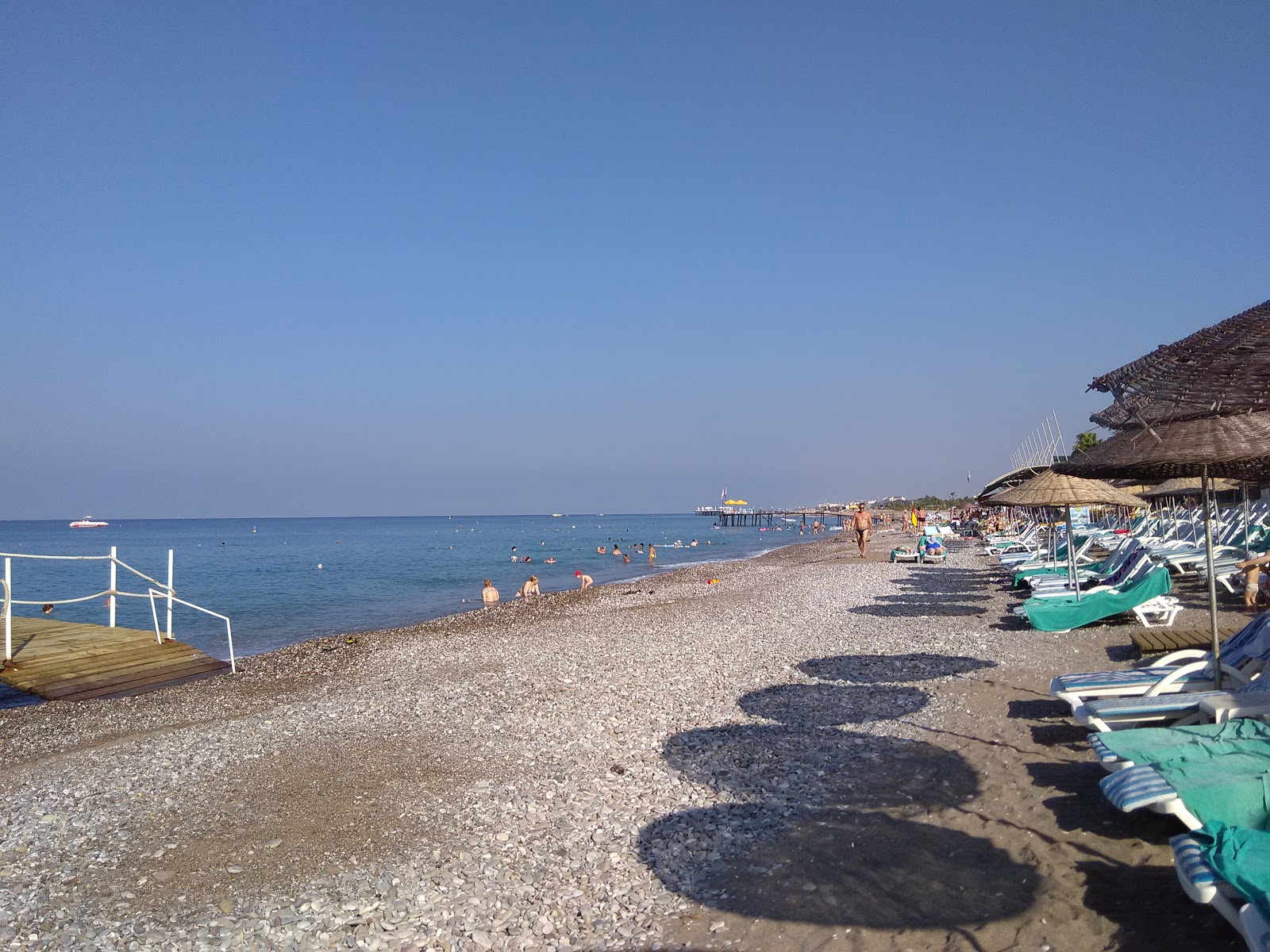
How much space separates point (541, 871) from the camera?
477cm

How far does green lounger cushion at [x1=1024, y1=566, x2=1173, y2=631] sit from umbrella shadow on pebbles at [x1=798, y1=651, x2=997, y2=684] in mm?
894

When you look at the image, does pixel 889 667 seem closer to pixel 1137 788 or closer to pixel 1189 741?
pixel 1189 741

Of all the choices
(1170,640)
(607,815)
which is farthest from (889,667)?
(607,815)

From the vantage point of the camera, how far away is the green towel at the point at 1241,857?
9.20 feet

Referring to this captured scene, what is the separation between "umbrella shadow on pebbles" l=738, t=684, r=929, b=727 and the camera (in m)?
7.40

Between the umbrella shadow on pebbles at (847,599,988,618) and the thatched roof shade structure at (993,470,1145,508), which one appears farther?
the umbrella shadow on pebbles at (847,599,988,618)

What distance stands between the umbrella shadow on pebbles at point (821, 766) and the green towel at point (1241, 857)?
201cm

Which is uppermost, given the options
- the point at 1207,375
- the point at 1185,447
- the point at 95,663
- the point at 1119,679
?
the point at 1207,375

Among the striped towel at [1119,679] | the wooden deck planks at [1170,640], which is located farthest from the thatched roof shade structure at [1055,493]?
the striped towel at [1119,679]

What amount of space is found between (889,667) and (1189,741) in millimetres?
5230

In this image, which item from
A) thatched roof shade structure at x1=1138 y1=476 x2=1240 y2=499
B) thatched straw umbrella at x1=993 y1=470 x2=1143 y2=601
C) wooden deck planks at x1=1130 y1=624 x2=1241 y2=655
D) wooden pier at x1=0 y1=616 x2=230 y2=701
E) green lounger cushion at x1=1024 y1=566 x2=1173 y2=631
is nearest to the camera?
wooden deck planks at x1=1130 y1=624 x2=1241 y2=655

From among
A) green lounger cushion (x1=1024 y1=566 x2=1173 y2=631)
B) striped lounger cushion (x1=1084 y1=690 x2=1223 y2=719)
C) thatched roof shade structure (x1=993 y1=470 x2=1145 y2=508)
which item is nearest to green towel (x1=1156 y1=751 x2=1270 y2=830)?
striped lounger cushion (x1=1084 y1=690 x2=1223 y2=719)

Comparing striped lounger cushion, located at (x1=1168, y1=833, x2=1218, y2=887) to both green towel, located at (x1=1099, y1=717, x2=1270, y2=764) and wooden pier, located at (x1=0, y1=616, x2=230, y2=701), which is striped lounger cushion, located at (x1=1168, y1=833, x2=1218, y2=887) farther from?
wooden pier, located at (x1=0, y1=616, x2=230, y2=701)

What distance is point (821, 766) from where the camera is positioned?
6109mm
